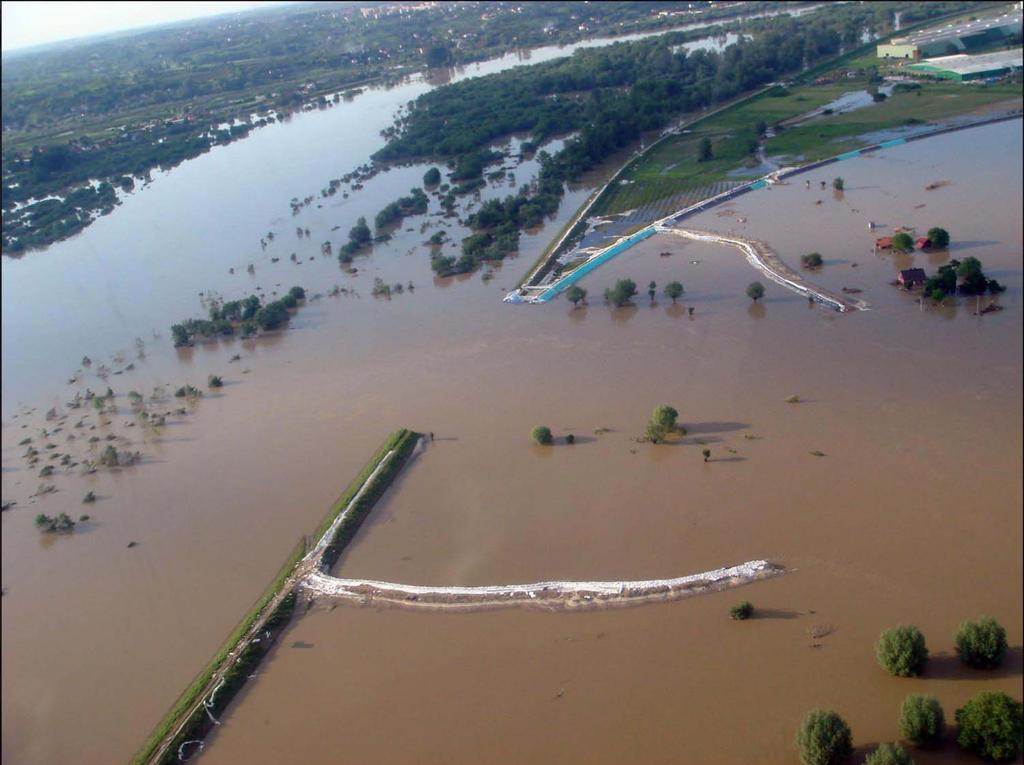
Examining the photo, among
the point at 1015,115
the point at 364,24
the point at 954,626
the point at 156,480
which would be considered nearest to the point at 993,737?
the point at 954,626

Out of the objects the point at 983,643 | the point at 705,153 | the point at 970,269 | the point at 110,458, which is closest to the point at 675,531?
the point at 983,643

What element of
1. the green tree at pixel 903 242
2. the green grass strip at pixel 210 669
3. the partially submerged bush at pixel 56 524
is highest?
the green tree at pixel 903 242

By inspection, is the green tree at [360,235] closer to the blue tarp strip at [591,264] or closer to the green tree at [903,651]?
the blue tarp strip at [591,264]

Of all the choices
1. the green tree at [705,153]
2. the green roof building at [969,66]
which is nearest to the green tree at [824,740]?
the green tree at [705,153]

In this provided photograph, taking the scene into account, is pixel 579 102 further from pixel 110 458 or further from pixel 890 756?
pixel 890 756

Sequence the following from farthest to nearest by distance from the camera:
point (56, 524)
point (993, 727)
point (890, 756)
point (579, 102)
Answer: point (579, 102) < point (56, 524) < point (993, 727) < point (890, 756)

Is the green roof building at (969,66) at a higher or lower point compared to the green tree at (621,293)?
higher

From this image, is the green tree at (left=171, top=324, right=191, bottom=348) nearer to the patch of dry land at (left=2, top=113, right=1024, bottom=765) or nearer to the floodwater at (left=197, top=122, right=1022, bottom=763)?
the patch of dry land at (left=2, top=113, right=1024, bottom=765)
